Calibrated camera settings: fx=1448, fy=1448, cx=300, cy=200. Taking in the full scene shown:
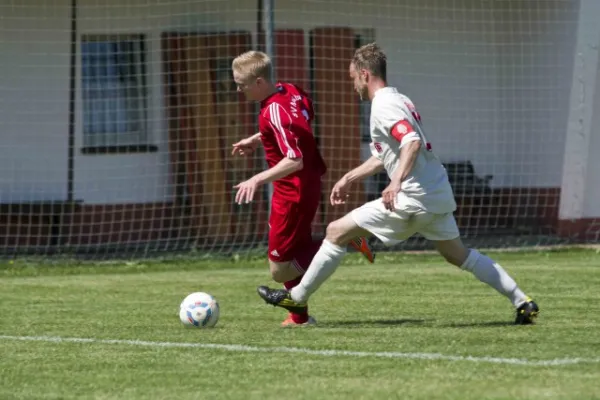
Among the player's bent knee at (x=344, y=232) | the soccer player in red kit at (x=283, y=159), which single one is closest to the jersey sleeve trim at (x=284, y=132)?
the soccer player in red kit at (x=283, y=159)

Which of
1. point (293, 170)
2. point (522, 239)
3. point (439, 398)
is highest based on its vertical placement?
point (293, 170)

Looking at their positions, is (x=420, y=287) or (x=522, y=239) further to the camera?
(x=522, y=239)

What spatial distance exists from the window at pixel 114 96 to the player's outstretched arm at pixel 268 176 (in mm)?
9224

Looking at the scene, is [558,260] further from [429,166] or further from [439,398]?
[439,398]

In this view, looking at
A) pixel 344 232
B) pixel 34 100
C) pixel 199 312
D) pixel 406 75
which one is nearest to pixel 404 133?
pixel 344 232

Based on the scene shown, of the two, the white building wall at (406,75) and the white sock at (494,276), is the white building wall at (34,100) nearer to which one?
the white building wall at (406,75)

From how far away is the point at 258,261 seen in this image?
15.0 meters

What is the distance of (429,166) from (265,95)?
123 centimetres

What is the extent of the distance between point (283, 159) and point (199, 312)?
41.5 inches

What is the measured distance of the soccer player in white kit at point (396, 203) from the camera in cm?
827

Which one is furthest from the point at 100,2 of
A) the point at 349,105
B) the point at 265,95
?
the point at 265,95

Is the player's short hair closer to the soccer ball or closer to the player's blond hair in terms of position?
the player's blond hair

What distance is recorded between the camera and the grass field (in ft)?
20.7

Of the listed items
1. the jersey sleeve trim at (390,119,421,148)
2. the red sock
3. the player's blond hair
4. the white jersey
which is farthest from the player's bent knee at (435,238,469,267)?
the player's blond hair
